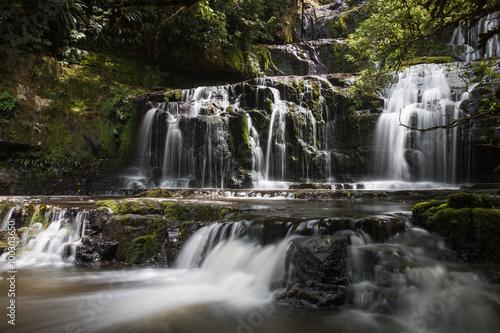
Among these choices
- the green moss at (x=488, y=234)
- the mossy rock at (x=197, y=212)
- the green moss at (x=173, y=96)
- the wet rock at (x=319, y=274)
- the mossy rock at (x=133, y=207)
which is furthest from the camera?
the green moss at (x=173, y=96)

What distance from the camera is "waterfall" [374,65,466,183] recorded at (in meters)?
12.7

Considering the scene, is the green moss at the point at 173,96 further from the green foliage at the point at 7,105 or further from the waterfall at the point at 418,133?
the waterfall at the point at 418,133

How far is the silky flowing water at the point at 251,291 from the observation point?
3004 mm

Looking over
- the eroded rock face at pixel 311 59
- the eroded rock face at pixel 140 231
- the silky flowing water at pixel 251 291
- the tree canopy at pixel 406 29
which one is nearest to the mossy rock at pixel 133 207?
the eroded rock face at pixel 140 231

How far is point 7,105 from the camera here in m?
11.5

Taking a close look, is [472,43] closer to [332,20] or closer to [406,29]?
[332,20]

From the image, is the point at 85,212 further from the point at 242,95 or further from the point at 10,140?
the point at 242,95

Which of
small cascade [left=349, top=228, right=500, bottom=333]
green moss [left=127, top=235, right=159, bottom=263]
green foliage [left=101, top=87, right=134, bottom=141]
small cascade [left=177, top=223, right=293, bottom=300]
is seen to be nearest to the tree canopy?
small cascade [left=349, top=228, right=500, bottom=333]

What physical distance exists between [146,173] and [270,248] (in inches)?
431

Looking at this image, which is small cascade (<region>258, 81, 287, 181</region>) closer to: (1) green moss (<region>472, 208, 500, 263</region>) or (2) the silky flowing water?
(2) the silky flowing water

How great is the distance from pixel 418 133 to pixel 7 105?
1707cm

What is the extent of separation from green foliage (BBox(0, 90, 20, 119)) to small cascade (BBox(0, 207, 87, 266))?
782 centimetres

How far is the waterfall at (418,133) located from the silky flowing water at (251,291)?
9545mm

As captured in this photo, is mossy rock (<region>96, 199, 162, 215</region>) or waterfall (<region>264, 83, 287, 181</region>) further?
waterfall (<region>264, 83, 287, 181</region>)
